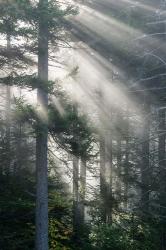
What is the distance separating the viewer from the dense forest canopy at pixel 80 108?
13.2 meters

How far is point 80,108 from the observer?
21.8 metres

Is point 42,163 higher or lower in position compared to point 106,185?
higher

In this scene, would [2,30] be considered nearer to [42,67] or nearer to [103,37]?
[42,67]

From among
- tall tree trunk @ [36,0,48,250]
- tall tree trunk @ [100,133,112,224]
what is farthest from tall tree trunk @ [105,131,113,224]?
tall tree trunk @ [36,0,48,250]

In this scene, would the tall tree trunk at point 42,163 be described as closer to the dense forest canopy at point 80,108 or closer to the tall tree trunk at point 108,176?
the dense forest canopy at point 80,108

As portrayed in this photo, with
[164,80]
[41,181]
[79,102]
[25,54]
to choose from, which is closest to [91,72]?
[79,102]

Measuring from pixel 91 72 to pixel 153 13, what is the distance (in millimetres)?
4456

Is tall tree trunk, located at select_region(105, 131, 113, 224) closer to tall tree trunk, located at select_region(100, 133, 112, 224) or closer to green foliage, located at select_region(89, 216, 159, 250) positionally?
tall tree trunk, located at select_region(100, 133, 112, 224)

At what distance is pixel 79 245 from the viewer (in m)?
17.0

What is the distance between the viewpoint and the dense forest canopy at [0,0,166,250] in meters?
13.2

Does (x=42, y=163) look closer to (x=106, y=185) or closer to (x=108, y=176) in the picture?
(x=106, y=185)

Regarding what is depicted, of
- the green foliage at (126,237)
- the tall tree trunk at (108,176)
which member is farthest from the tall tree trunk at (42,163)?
the tall tree trunk at (108,176)

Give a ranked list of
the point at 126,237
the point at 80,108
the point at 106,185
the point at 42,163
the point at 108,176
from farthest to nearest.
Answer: the point at 80,108
the point at 108,176
the point at 106,185
the point at 126,237
the point at 42,163

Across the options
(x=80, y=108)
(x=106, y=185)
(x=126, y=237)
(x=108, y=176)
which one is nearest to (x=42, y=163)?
(x=126, y=237)
